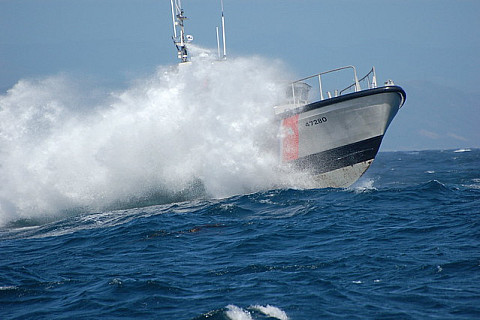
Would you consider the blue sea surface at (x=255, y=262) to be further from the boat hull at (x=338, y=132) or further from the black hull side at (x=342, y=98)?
the black hull side at (x=342, y=98)

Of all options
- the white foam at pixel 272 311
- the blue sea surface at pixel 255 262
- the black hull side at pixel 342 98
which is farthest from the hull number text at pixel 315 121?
the white foam at pixel 272 311

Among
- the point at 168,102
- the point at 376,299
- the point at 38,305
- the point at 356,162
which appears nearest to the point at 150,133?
the point at 168,102

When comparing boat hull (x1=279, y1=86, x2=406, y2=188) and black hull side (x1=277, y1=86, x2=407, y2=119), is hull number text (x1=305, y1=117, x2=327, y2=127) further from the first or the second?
black hull side (x1=277, y1=86, x2=407, y2=119)

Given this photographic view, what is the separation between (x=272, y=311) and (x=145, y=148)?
11960mm

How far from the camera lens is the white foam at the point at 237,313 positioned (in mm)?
6941

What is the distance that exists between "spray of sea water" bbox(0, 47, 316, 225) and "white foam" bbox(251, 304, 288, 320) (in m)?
10.6

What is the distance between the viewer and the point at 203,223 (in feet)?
43.9

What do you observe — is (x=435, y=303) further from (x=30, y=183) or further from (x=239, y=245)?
(x=30, y=183)

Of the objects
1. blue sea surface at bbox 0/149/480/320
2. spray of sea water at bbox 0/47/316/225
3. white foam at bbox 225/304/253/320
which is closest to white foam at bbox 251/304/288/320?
blue sea surface at bbox 0/149/480/320

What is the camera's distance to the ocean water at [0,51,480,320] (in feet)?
25.2

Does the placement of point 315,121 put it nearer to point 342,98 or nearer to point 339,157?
point 342,98

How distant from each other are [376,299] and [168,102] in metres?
13.2

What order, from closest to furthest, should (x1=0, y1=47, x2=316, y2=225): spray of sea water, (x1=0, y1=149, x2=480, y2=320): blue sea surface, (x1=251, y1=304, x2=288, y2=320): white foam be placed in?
(x1=251, y1=304, x2=288, y2=320): white foam, (x1=0, y1=149, x2=480, y2=320): blue sea surface, (x1=0, y1=47, x2=316, y2=225): spray of sea water

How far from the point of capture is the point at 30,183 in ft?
56.6
